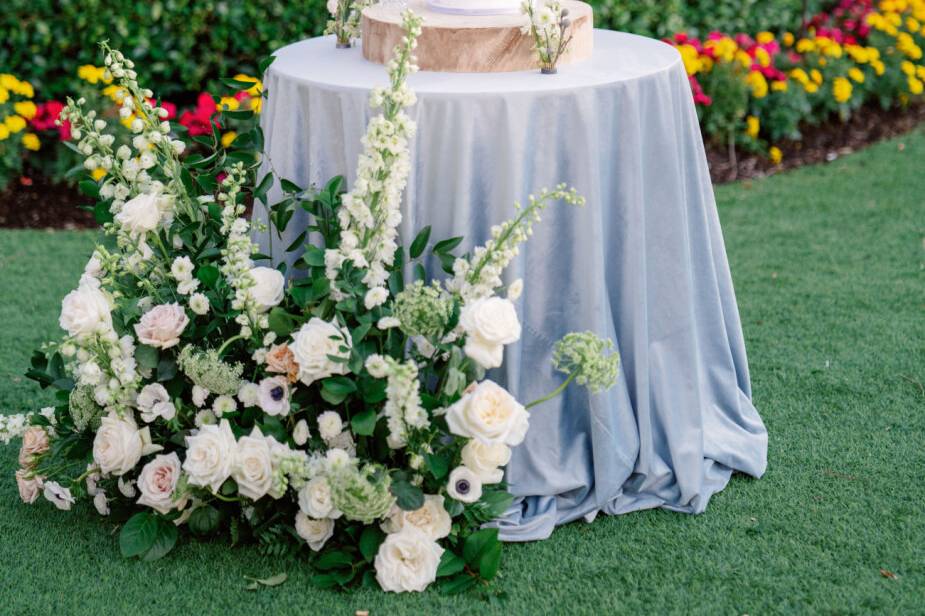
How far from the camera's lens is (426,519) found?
7.58ft

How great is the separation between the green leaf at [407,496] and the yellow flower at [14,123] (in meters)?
3.04

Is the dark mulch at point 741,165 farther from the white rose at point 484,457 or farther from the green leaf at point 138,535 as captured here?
the white rose at point 484,457

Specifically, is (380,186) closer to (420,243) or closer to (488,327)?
(420,243)

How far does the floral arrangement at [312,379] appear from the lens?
85.8 inches

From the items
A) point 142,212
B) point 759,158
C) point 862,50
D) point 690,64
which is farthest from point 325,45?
point 862,50

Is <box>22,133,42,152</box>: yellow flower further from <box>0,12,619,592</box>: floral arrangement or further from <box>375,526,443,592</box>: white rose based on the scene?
<box>375,526,443,592</box>: white rose

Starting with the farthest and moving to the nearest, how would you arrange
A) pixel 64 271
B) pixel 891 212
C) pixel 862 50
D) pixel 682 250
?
pixel 862 50, pixel 891 212, pixel 64 271, pixel 682 250

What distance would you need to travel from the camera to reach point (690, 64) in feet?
16.7

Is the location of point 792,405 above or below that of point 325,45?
below

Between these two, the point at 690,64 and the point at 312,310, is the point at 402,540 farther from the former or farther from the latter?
the point at 690,64

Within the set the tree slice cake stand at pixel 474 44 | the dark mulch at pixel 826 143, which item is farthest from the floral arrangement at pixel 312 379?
Answer: the dark mulch at pixel 826 143

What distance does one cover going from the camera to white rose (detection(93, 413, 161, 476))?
233cm

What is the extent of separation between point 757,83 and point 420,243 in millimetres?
3368

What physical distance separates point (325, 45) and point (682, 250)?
3.63 ft
